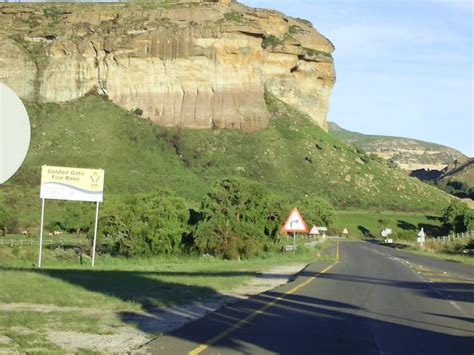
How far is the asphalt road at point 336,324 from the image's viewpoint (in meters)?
11.9

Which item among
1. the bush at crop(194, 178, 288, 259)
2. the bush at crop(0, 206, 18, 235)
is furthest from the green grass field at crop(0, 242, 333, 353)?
the bush at crop(0, 206, 18, 235)

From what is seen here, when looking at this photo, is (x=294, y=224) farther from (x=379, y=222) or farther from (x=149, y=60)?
(x=149, y=60)

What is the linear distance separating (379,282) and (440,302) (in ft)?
24.3

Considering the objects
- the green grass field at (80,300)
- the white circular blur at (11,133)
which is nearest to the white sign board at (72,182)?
the green grass field at (80,300)

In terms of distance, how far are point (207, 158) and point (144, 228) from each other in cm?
6311

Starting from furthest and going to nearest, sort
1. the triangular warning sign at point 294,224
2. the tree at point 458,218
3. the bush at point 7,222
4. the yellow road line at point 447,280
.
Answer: the tree at point 458,218
the bush at point 7,222
the triangular warning sign at point 294,224
the yellow road line at point 447,280

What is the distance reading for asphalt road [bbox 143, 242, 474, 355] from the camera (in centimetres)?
1187

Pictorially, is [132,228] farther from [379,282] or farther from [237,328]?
[237,328]

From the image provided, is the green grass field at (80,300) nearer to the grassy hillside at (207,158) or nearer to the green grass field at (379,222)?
the grassy hillside at (207,158)

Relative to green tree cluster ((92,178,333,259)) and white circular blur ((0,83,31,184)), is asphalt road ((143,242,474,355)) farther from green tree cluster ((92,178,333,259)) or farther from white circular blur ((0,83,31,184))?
green tree cluster ((92,178,333,259))

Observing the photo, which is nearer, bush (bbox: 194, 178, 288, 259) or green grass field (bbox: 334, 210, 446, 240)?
bush (bbox: 194, 178, 288, 259)

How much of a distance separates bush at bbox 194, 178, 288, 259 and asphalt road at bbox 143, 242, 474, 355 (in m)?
22.8

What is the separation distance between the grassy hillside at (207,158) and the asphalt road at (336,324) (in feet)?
233

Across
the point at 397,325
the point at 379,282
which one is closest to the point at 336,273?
the point at 379,282
